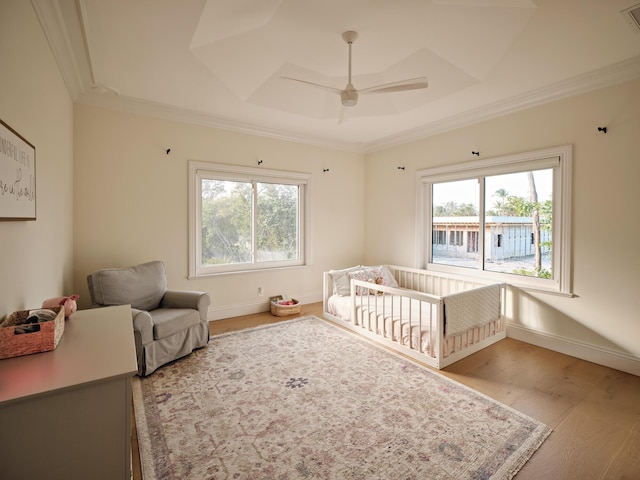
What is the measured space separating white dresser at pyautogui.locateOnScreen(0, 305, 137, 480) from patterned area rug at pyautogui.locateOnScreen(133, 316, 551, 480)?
2.02 ft

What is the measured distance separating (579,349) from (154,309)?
4.11 meters

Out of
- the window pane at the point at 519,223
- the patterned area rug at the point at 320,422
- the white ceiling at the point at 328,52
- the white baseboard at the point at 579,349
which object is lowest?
the patterned area rug at the point at 320,422

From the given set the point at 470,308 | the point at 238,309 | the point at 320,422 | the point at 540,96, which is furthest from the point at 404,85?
the point at 238,309

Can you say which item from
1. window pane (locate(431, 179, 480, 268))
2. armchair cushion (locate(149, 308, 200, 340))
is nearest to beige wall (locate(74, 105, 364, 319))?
armchair cushion (locate(149, 308, 200, 340))

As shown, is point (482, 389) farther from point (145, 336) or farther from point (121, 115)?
point (121, 115)

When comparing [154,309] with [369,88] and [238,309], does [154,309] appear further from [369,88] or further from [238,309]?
[369,88]

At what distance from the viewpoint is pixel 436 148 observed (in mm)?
4246

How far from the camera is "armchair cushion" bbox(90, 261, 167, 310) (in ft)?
9.23

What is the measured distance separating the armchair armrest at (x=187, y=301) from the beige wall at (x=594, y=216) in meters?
3.29

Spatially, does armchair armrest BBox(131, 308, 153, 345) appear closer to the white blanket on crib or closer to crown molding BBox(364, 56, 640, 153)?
the white blanket on crib

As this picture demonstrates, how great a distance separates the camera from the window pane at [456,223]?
13.0 feet

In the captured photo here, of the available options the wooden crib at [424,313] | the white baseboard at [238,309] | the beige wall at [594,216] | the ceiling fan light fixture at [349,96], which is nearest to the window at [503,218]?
the beige wall at [594,216]

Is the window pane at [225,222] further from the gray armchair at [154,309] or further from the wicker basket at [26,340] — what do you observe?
the wicker basket at [26,340]

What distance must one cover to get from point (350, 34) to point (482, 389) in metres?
2.84
